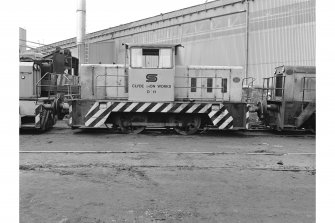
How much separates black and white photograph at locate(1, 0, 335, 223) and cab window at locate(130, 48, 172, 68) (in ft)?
0.10

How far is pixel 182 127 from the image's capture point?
36.7 ft

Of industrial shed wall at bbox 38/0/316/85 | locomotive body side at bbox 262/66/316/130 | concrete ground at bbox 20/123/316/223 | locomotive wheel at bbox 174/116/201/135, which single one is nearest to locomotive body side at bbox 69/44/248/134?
locomotive wheel at bbox 174/116/201/135

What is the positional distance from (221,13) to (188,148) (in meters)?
14.8

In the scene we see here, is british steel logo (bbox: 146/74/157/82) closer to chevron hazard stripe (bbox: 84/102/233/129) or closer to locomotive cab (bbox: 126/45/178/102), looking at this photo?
locomotive cab (bbox: 126/45/178/102)

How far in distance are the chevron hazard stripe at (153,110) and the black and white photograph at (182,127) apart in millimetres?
32

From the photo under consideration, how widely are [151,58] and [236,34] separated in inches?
434

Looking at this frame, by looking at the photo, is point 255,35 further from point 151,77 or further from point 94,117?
point 94,117

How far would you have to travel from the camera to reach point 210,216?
12.7ft

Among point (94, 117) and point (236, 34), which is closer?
point (94, 117)

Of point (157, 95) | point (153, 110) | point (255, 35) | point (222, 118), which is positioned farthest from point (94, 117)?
point (255, 35)

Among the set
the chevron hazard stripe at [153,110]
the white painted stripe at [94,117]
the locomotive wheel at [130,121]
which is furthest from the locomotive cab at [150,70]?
the white painted stripe at [94,117]

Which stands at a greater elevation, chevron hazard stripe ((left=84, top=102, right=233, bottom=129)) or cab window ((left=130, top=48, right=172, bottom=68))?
cab window ((left=130, top=48, right=172, bottom=68))

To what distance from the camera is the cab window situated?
10562mm

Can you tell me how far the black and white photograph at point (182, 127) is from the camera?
4.25 meters
